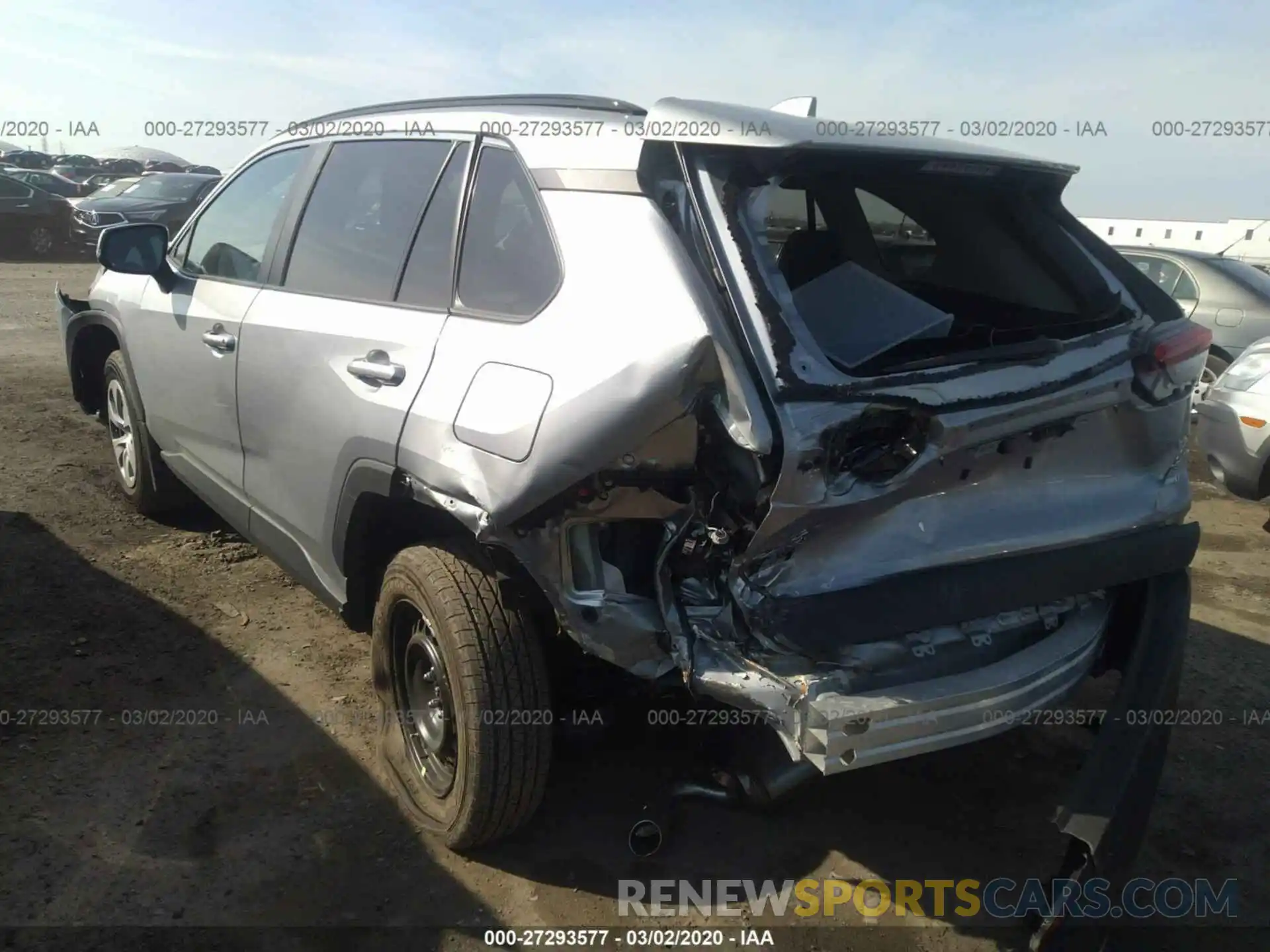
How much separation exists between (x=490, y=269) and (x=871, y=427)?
1.10 meters

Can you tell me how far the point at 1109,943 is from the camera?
245 centimetres

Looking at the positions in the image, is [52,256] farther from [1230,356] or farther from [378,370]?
[1230,356]

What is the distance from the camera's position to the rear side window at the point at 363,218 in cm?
286

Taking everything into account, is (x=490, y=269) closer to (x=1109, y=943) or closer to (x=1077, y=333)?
(x=1077, y=333)

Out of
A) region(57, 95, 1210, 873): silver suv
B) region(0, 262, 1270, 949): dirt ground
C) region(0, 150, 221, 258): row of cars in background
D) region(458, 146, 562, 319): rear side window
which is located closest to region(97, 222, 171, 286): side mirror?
region(57, 95, 1210, 873): silver suv

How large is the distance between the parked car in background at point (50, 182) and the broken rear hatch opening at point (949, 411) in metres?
18.9

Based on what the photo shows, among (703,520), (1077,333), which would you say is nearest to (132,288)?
(703,520)

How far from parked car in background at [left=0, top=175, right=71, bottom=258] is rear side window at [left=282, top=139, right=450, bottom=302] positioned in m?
16.8

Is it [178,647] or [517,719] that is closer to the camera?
[517,719]

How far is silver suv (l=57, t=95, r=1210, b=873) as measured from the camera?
2.08 m

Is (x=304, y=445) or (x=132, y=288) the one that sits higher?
(x=132, y=288)

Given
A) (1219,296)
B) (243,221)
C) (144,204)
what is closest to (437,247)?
(243,221)

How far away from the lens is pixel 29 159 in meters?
31.1

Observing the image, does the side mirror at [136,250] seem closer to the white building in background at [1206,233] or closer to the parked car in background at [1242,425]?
the parked car in background at [1242,425]
